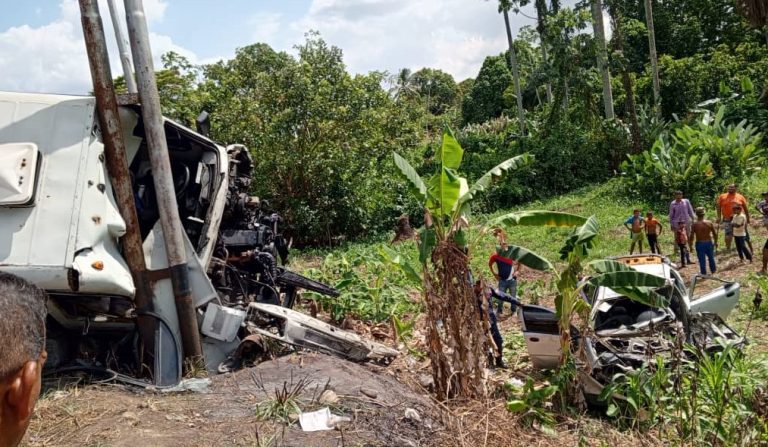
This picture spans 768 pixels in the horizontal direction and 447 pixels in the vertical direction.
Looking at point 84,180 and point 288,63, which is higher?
point 288,63

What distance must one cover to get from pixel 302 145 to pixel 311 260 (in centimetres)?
350

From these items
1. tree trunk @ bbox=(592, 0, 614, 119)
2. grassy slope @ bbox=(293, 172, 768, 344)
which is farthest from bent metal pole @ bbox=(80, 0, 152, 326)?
tree trunk @ bbox=(592, 0, 614, 119)

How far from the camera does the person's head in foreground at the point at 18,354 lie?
1.62 metres

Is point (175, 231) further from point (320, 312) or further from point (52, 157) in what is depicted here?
point (320, 312)

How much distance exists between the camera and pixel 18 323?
1.74m

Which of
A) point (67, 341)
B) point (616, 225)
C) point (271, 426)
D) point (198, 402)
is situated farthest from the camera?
point (616, 225)

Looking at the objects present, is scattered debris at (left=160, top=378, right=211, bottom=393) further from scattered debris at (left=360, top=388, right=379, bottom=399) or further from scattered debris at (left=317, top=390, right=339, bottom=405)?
scattered debris at (left=360, top=388, right=379, bottom=399)

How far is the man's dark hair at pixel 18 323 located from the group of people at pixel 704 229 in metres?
12.8

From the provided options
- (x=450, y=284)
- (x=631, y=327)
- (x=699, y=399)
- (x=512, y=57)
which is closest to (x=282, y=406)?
(x=450, y=284)

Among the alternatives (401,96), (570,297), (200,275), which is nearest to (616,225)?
(401,96)

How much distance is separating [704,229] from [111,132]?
10.9 meters

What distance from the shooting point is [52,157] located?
592 cm

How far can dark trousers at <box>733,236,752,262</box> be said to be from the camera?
12969 millimetres

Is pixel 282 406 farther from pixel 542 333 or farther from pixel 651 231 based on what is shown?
pixel 651 231
